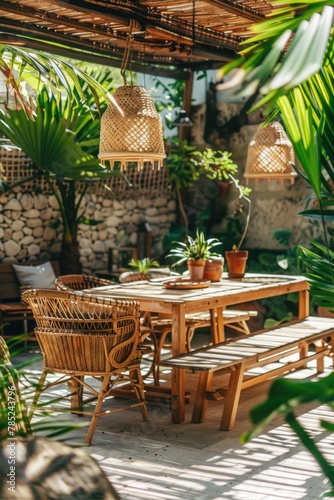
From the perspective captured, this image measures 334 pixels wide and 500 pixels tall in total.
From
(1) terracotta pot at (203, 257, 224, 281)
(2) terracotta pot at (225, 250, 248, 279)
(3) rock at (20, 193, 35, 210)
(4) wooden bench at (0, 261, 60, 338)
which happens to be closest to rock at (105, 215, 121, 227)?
(3) rock at (20, 193, 35, 210)

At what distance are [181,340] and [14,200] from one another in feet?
11.3

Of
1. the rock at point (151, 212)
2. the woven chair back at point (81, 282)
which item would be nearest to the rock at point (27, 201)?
the rock at point (151, 212)

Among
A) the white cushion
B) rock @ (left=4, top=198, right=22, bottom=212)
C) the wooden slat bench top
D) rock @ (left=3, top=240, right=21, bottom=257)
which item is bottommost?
the wooden slat bench top

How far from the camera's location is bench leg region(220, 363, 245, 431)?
5.14 m

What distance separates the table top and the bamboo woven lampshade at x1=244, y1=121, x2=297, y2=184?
83cm

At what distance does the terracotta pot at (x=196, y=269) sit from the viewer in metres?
6.38

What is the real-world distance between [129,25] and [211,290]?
1.98 m

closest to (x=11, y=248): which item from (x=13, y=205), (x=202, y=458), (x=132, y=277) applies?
A: (x=13, y=205)

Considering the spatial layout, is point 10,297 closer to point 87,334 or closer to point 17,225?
point 17,225

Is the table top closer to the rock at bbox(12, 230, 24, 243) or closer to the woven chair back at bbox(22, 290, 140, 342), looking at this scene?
the woven chair back at bbox(22, 290, 140, 342)

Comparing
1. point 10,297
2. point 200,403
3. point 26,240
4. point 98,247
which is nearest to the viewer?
point 200,403

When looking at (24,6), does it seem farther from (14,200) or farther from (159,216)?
(159,216)

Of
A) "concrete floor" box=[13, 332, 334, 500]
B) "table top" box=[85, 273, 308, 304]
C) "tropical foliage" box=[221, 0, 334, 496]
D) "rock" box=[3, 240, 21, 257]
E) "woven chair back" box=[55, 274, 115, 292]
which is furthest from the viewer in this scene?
"rock" box=[3, 240, 21, 257]

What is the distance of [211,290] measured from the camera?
5914mm
